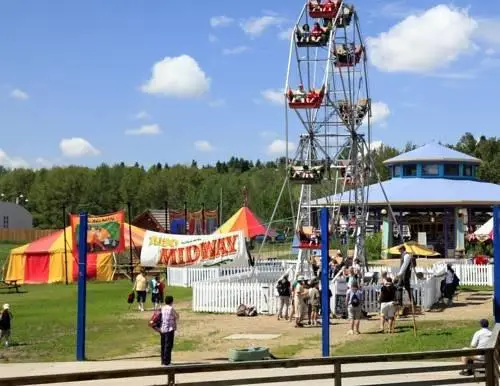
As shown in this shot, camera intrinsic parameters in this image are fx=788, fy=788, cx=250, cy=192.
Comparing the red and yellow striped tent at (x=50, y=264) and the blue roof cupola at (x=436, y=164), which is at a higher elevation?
the blue roof cupola at (x=436, y=164)

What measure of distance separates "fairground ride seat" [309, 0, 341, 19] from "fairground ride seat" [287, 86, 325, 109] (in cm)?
390

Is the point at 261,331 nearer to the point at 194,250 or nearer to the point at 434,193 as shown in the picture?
the point at 194,250

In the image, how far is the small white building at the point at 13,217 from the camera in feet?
376

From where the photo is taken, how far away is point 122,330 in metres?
22.2

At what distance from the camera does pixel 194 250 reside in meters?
39.0

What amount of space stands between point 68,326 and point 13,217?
97188mm

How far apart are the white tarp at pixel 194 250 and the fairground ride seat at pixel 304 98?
34.2 ft

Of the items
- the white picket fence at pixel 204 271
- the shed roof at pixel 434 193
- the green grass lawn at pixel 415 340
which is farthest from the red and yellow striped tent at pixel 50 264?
the green grass lawn at pixel 415 340

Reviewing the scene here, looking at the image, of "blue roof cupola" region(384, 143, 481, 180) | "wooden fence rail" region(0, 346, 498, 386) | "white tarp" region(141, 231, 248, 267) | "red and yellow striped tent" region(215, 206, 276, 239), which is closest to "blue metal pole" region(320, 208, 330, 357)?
"wooden fence rail" region(0, 346, 498, 386)

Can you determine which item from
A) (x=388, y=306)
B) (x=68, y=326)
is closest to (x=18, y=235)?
(x=68, y=326)

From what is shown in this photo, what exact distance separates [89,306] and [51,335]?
6904mm

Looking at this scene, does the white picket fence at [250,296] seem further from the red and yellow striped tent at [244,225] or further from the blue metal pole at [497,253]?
the red and yellow striped tent at [244,225]

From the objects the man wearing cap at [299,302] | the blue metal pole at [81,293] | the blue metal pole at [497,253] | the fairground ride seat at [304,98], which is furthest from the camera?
the fairground ride seat at [304,98]

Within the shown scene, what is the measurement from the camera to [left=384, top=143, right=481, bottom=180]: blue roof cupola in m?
59.2
